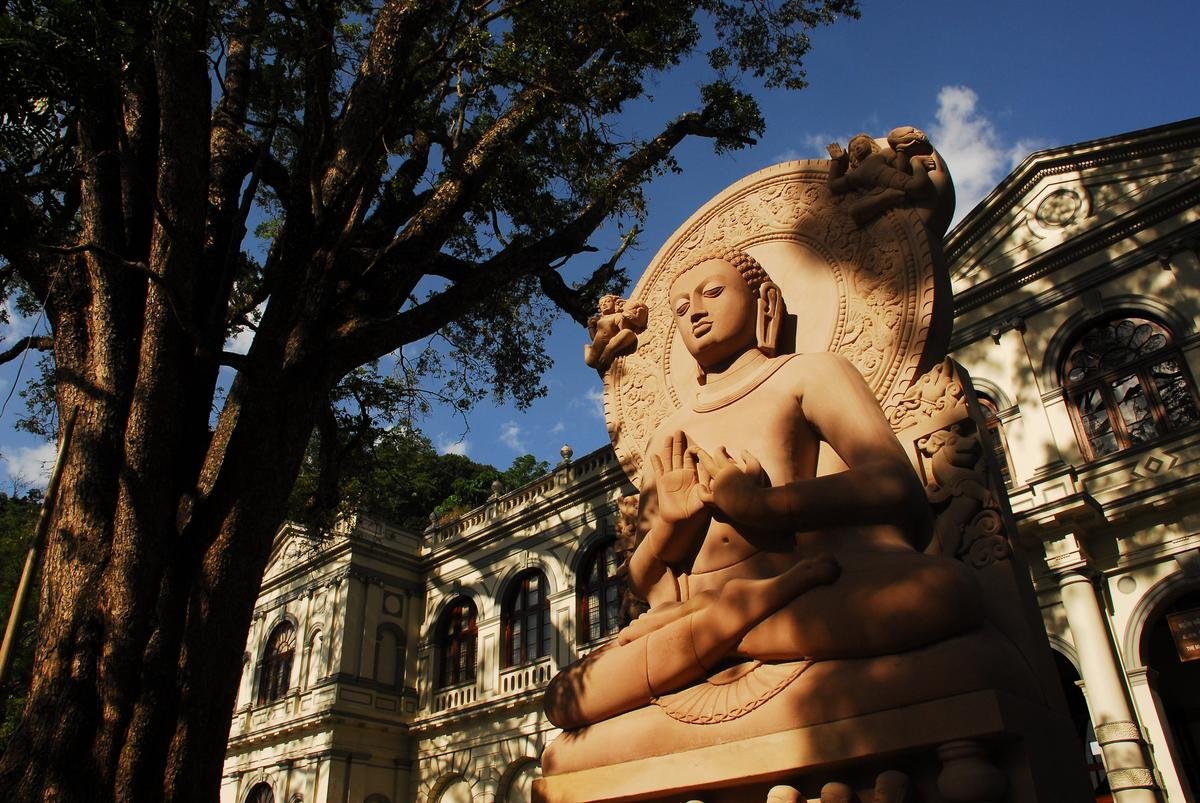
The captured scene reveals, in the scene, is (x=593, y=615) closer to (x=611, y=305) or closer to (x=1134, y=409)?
(x=1134, y=409)

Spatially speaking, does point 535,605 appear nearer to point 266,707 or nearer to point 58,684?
point 266,707

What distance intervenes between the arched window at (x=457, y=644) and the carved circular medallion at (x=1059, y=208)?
624 inches

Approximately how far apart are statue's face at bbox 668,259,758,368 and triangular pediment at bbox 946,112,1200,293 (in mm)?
13168

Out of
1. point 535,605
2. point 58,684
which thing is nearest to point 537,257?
point 58,684

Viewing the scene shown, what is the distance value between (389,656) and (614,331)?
66.1 ft

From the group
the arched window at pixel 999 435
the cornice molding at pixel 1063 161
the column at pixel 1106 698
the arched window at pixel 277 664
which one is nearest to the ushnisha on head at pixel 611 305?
the column at pixel 1106 698

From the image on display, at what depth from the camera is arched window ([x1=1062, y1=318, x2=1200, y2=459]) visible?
12.8m

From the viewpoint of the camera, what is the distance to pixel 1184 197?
13.5 metres

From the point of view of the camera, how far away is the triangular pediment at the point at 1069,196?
559 inches

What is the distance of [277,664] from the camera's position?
79.9ft

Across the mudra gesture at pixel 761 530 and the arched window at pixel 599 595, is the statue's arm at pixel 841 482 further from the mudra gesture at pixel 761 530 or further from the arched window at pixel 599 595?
the arched window at pixel 599 595

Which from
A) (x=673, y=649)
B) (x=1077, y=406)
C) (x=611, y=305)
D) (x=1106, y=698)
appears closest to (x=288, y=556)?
(x=1077, y=406)

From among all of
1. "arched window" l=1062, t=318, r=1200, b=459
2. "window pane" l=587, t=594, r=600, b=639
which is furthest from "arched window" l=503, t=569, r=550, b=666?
"arched window" l=1062, t=318, r=1200, b=459

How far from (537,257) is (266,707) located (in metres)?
19.5
